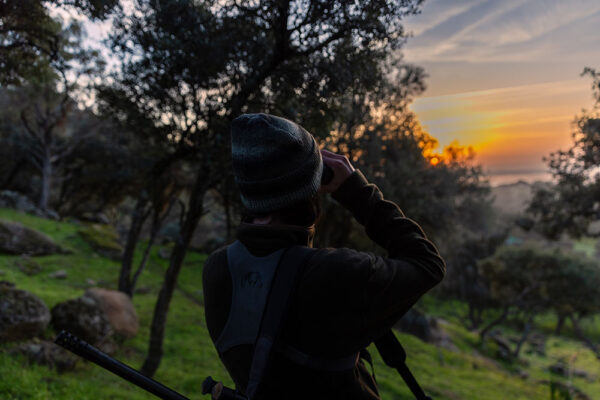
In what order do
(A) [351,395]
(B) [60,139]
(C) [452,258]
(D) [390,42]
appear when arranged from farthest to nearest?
1. (C) [452,258]
2. (B) [60,139]
3. (D) [390,42]
4. (A) [351,395]

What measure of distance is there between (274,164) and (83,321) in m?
9.43

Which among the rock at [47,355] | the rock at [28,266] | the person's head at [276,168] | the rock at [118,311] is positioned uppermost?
the person's head at [276,168]

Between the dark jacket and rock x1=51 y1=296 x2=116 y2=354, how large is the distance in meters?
8.86

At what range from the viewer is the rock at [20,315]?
7.09m

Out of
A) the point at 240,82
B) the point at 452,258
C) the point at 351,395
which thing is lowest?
the point at 452,258

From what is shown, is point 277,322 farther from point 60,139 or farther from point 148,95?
point 60,139

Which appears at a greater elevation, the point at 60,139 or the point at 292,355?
the point at 60,139

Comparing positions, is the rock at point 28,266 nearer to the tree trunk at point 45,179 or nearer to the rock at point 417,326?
the tree trunk at point 45,179

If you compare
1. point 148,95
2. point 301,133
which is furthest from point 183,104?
point 301,133

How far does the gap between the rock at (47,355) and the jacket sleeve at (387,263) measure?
315 inches

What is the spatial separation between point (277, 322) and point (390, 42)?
7.33 metres

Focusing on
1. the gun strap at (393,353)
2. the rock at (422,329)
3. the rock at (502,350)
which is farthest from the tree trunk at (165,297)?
the rock at (502,350)

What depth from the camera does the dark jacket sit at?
5.07 feet

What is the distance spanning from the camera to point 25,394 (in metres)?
5.66
